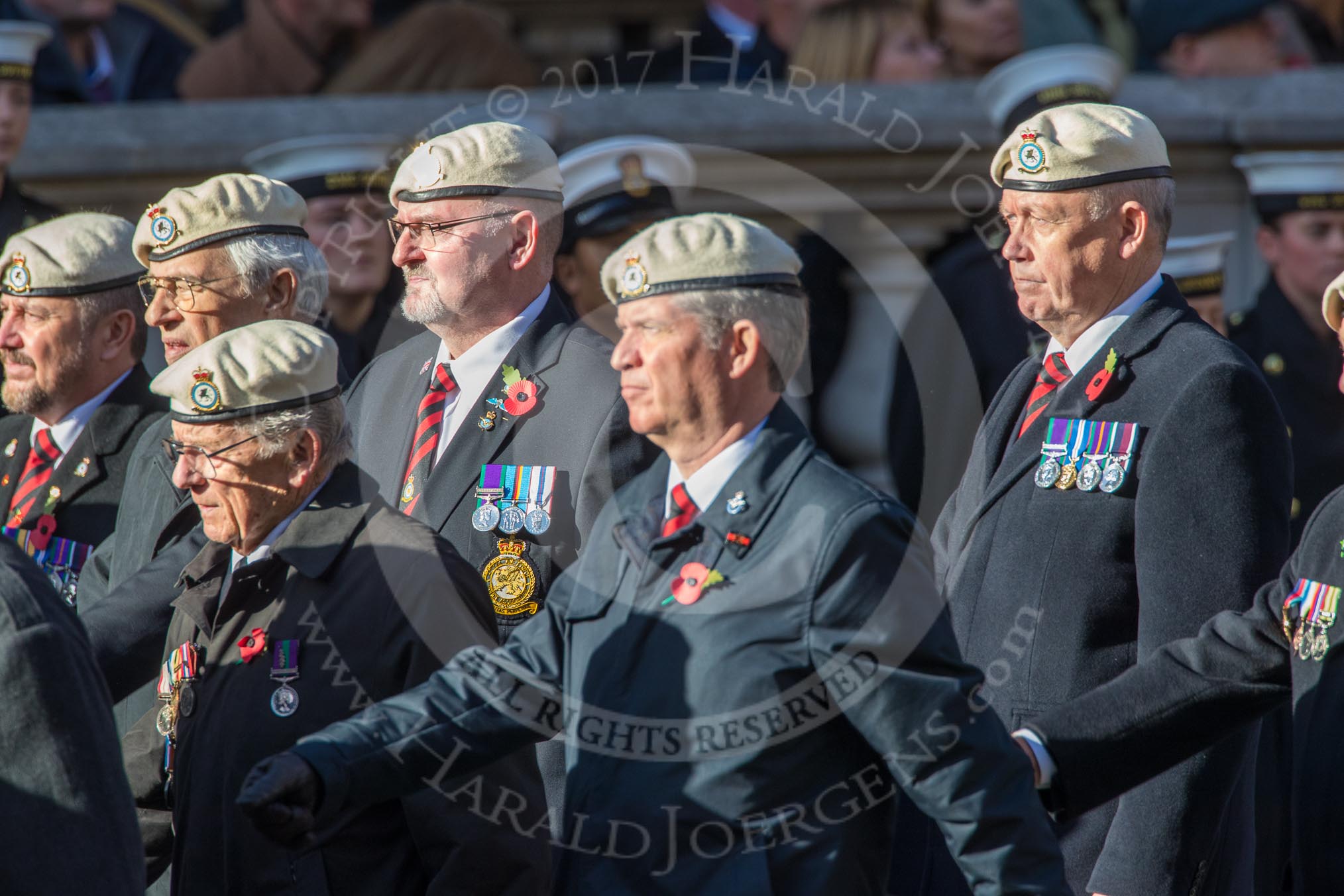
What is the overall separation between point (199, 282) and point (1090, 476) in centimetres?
220

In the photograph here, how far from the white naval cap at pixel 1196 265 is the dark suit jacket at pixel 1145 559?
6.67ft

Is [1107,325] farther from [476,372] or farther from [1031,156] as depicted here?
[476,372]

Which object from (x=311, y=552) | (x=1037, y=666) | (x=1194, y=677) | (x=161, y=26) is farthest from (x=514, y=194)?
(x=161, y=26)

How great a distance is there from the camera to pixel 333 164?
7121 millimetres

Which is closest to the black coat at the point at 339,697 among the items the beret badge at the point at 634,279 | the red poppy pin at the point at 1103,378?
the beret badge at the point at 634,279

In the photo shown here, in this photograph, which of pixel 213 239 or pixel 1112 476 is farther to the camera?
pixel 213 239

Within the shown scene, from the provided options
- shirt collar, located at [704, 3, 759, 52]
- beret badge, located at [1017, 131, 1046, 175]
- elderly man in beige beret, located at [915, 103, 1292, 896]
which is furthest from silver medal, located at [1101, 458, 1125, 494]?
shirt collar, located at [704, 3, 759, 52]

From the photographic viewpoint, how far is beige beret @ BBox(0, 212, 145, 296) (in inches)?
217

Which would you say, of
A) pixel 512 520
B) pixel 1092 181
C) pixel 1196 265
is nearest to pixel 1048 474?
pixel 1092 181

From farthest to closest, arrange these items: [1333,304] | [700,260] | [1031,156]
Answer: [1031,156]
[1333,304]
[700,260]

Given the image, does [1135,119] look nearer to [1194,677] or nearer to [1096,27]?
[1194,677]

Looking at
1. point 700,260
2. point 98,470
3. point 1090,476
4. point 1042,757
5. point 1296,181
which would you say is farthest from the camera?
point 1296,181

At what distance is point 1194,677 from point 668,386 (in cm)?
112

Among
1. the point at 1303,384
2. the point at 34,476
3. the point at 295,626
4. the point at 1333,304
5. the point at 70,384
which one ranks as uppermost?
the point at 1333,304
